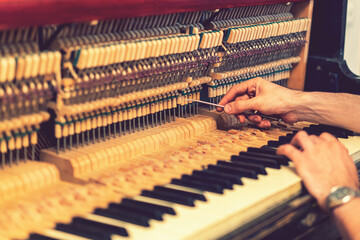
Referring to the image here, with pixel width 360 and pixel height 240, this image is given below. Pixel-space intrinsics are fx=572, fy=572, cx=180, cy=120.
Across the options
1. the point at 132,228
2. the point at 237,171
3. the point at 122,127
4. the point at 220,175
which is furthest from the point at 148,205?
the point at 122,127

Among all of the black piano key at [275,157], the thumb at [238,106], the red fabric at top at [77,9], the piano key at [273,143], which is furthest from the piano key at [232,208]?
the red fabric at top at [77,9]

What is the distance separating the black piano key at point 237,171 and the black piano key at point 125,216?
656mm

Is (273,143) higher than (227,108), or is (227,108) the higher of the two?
(227,108)

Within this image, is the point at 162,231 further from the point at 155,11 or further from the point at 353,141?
the point at 353,141

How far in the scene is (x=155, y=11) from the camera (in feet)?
9.29

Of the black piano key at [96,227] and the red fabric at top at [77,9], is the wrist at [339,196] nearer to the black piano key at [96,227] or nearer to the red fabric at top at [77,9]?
the black piano key at [96,227]

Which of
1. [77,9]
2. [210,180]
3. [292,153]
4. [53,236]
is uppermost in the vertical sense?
[77,9]

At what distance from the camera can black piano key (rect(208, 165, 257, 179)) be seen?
269 cm

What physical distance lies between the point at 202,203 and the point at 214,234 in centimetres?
22

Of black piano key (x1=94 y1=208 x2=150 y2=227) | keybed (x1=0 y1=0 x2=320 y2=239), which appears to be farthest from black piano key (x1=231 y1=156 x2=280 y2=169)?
black piano key (x1=94 y1=208 x2=150 y2=227)

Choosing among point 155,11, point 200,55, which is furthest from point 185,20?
point 155,11

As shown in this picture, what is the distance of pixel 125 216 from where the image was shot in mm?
2189

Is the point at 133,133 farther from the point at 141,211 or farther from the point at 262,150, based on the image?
the point at 141,211

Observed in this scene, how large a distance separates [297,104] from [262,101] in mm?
227
